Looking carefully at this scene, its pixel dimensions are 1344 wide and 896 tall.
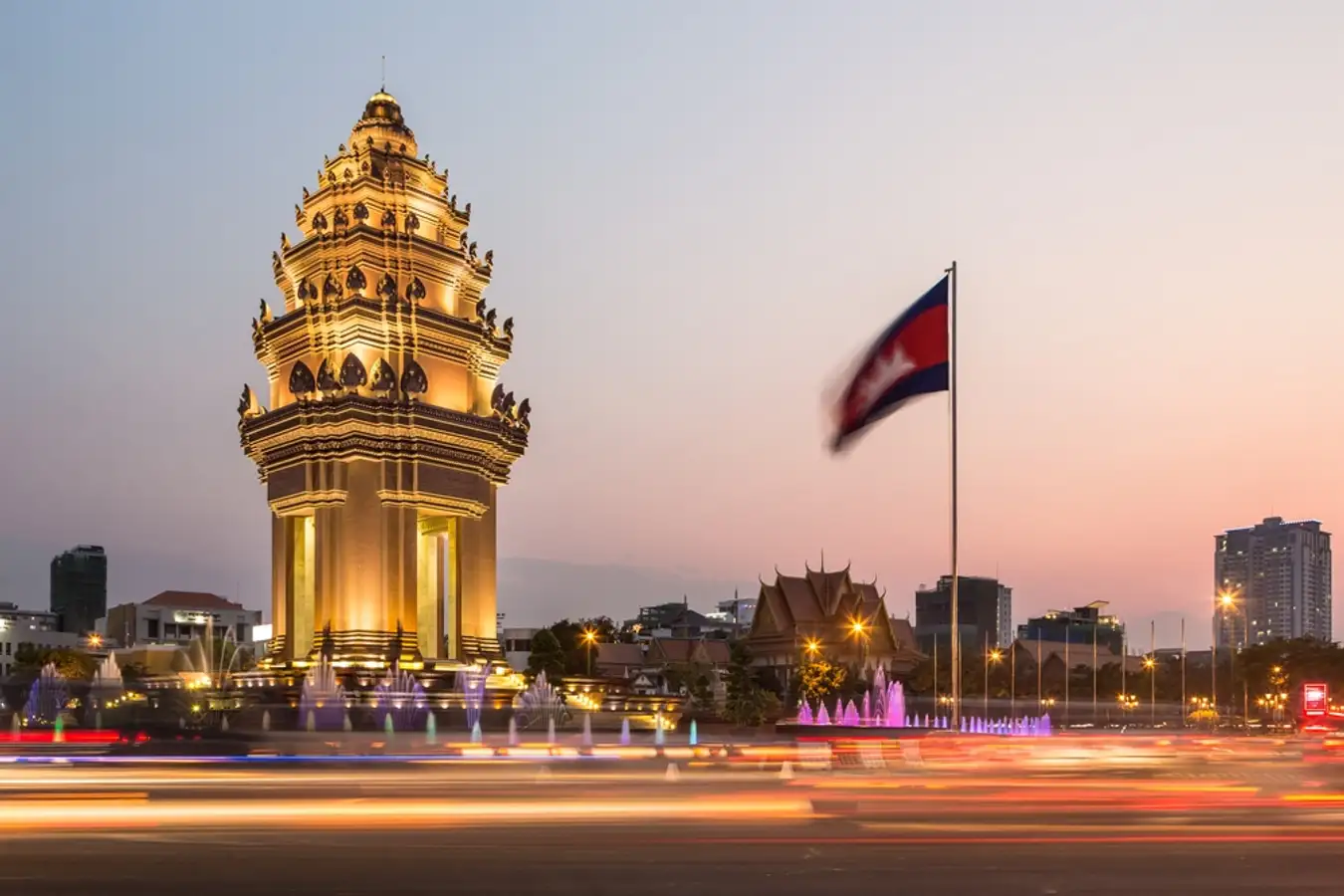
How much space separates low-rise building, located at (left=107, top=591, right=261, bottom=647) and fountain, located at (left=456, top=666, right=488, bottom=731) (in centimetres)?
10976

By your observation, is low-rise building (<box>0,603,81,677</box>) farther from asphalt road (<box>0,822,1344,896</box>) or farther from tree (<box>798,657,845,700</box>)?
asphalt road (<box>0,822,1344,896</box>)

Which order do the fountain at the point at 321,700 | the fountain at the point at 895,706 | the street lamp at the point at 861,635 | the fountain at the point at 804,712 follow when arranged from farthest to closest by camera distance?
the street lamp at the point at 861,635
the fountain at the point at 895,706
the fountain at the point at 804,712
the fountain at the point at 321,700

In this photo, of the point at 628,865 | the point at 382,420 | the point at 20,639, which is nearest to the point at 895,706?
the point at 382,420

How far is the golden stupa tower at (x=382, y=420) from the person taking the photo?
47.8 metres

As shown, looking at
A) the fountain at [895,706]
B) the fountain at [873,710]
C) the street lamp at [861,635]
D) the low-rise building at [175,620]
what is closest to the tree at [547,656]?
the fountain at [873,710]

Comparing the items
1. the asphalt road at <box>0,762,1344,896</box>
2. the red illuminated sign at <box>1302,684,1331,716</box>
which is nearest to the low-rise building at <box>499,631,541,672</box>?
the red illuminated sign at <box>1302,684,1331,716</box>

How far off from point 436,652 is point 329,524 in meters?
6.35

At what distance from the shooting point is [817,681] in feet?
289

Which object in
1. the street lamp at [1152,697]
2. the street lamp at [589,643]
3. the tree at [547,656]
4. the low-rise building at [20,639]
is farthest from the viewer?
the low-rise building at [20,639]

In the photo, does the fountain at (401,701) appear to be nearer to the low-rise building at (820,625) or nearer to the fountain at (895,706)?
the fountain at (895,706)

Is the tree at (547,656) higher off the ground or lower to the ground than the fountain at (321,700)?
lower

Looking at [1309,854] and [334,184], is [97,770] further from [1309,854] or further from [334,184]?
[334,184]

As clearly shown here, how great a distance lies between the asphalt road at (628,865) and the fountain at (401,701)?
27844 millimetres

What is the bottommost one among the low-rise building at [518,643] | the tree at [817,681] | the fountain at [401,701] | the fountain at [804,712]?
the low-rise building at [518,643]
